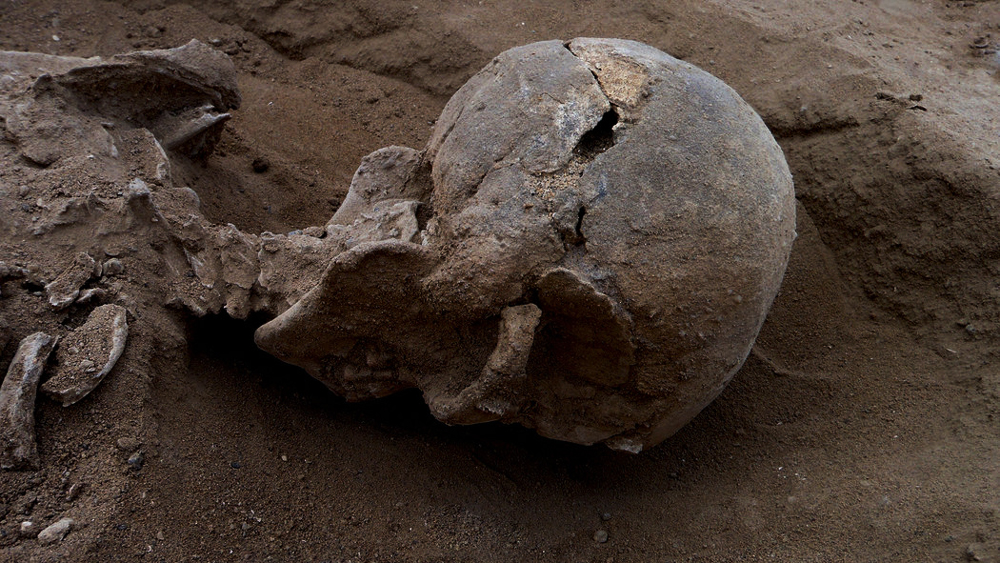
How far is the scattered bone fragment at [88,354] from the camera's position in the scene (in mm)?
2156

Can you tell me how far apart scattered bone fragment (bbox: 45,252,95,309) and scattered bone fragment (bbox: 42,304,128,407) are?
8 cm

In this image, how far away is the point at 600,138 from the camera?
6.88ft

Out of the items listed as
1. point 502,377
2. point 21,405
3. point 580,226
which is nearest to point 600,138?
point 580,226

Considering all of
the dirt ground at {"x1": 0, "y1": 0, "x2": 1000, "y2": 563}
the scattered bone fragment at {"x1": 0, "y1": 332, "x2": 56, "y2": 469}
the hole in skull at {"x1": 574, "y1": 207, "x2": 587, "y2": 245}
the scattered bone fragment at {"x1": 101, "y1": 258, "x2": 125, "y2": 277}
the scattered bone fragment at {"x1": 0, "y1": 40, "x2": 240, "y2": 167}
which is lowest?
the dirt ground at {"x1": 0, "y1": 0, "x2": 1000, "y2": 563}

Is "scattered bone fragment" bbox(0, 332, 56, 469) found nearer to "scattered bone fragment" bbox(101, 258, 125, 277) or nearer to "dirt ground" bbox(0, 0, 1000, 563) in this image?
"dirt ground" bbox(0, 0, 1000, 563)

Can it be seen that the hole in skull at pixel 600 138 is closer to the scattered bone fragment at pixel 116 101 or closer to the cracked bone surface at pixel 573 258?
the cracked bone surface at pixel 573 258

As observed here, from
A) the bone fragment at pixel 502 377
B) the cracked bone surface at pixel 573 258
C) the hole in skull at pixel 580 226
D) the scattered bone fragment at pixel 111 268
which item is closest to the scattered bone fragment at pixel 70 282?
the scattered bone fragment at pixel 111 268

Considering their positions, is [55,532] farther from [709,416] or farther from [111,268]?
[709,416]

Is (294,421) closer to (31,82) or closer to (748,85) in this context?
(31,82)

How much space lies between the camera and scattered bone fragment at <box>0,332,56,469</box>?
2.07 meters

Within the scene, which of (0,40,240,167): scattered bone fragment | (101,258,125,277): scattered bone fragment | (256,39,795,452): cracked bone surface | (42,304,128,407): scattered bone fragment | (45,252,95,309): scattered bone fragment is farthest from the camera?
(0,40,240,167): scattered bone fragment

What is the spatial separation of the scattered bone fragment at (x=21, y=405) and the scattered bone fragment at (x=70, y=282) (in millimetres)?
136

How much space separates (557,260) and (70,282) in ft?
4.83

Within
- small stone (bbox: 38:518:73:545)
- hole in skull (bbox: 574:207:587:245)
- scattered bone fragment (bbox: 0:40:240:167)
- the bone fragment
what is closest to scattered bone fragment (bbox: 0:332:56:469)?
small stone (bbox: 38:518:73:545)
